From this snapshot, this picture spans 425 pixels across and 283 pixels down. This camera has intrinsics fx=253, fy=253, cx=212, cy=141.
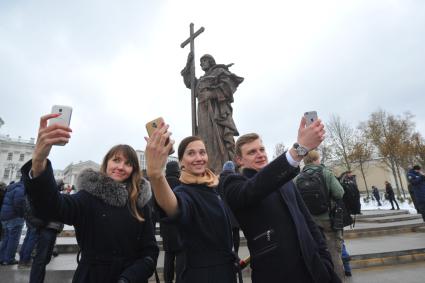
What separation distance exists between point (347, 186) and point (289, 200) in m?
3.99

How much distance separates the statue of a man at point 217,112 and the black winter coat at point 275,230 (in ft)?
22.0

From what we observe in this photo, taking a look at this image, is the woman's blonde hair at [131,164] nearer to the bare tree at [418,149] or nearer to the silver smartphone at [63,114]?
the silver smartphone at [63,114]

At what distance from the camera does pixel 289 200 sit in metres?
1.92

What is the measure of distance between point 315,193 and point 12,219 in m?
6.31

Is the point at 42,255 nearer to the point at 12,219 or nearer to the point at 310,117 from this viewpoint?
the point at 12,219

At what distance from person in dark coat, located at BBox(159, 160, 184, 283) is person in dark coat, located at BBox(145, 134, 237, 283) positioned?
113mm

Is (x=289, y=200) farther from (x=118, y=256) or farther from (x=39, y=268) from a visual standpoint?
(x=39, y=268)

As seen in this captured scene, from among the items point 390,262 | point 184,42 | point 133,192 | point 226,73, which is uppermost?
Result: point 184,42

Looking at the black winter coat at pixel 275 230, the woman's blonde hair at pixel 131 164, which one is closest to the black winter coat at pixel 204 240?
the black winter coat at pixel 275 230

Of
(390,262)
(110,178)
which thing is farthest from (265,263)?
(390,262)

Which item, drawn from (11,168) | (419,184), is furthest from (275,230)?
(11,168)

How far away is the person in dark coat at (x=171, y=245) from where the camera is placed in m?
1.99

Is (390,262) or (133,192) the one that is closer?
(133,192)

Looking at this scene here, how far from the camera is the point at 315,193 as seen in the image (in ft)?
13.0
